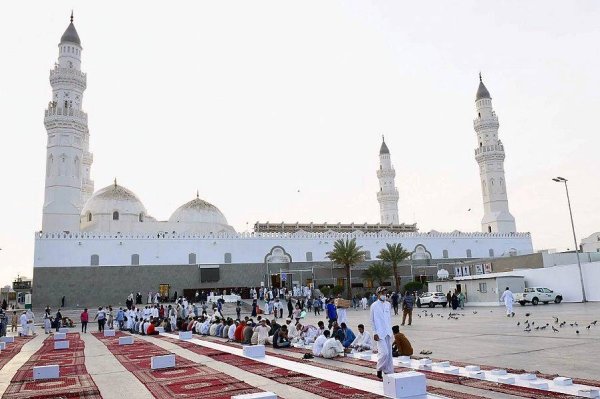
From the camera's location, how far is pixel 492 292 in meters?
27.0

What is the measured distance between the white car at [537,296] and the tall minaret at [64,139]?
31.2 meters

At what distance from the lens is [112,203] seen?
141ft

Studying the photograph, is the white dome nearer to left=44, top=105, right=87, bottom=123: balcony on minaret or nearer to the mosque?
the mosque

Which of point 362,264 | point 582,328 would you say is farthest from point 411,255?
point 582,328

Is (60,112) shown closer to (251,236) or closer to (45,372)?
(251,236)

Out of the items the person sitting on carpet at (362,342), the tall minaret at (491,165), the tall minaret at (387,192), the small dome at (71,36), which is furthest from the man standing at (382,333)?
the tall minaret at (387,192)

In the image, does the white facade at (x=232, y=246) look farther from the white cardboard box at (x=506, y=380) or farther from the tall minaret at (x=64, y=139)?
the white cardboard box at (x=506, y=380)

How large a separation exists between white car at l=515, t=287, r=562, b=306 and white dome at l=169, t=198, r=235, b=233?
88.3ft

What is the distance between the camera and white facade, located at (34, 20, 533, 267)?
37.2 metres

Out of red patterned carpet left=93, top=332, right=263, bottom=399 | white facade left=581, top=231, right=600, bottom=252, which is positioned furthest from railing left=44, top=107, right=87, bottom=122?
white facade left=581, top=231, right=600, bottom=252

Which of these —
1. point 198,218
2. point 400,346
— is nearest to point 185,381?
point 400,346

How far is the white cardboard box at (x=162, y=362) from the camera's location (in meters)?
9.51

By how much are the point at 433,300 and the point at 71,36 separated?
33.3m

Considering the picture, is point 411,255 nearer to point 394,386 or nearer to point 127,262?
point 127,262
